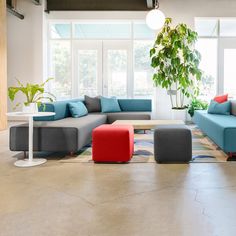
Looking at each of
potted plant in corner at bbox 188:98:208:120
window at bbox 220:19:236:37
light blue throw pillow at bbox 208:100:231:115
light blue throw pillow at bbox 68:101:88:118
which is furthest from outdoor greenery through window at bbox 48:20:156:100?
light blue throw pillow at bbox 68:101:88:118

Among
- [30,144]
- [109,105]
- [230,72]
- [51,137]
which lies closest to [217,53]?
[230,72]

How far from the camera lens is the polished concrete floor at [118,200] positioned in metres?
2.04

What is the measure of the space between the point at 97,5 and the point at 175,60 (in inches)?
107

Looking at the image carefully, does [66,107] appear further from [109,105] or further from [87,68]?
[87,68]

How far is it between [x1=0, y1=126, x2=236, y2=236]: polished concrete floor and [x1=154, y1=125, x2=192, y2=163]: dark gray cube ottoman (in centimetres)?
15

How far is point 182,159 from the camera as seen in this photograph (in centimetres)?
389

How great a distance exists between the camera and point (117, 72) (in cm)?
879

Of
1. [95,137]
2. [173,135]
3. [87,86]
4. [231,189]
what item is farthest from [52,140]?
[87,86]

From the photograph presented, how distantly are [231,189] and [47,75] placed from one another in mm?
6906

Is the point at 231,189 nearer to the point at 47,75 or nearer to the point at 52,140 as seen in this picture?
the point at 52,140

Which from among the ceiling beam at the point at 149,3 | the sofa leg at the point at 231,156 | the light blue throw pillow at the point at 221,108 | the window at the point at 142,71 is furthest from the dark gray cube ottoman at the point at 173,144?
the ceiling beam at the point at 149,3

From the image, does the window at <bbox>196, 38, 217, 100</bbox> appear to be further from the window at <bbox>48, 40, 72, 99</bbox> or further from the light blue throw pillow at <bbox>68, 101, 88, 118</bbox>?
the light blue throw pillow at <bbox>68, 101, 88, 118</bbox>

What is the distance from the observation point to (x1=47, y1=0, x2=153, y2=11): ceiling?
331 inches

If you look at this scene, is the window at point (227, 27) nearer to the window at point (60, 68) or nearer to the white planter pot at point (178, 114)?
the white planter pot at point (178, 114)
